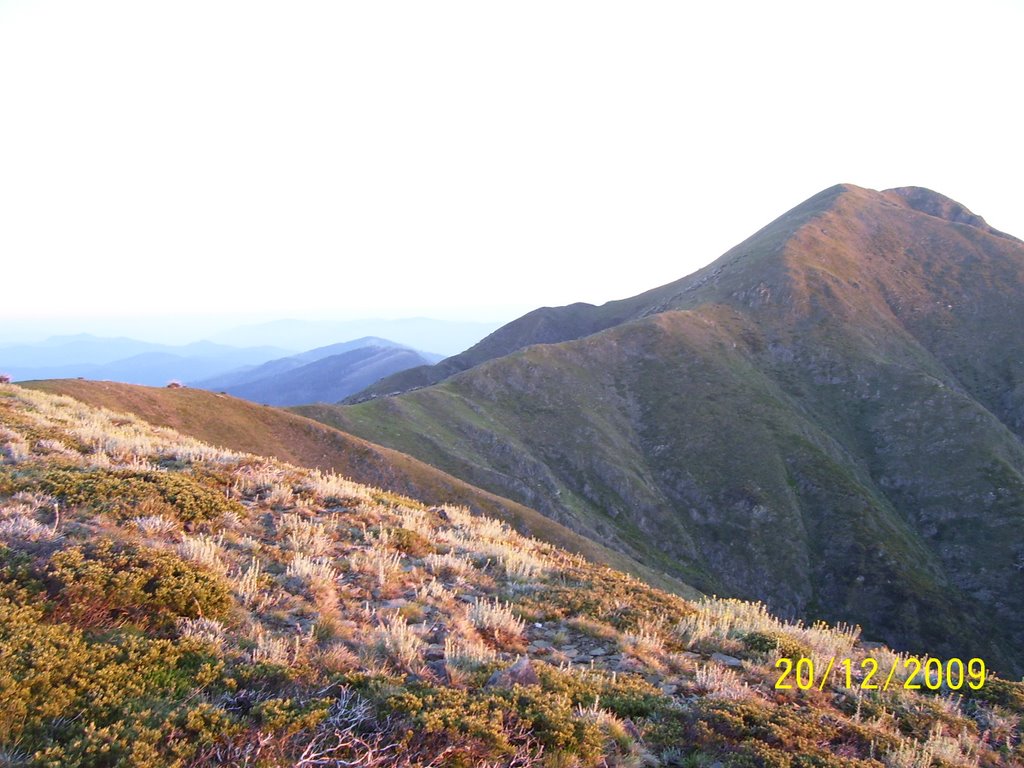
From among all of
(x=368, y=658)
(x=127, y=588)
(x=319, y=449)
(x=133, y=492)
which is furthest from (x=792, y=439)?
(x=127, y=588)

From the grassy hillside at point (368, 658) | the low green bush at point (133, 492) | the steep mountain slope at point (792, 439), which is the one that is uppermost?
the low green bush at point (133, 492)

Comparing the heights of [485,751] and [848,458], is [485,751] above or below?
above

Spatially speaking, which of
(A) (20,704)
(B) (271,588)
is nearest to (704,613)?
(B) (271,588)

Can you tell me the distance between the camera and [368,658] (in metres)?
5.84

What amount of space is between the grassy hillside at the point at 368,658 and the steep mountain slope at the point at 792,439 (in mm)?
49552

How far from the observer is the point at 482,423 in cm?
7056

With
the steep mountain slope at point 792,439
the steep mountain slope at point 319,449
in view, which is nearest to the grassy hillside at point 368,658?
the steep mountain slope at point 319,449

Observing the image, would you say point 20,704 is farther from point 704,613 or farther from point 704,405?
point 704,405

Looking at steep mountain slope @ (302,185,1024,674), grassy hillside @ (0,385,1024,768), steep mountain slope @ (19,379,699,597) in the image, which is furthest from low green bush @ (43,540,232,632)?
steep mountain slope @ (302,185,1024,674)

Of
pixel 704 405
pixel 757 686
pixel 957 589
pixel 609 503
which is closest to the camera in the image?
pixel 757 686

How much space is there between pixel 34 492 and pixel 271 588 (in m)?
4.14

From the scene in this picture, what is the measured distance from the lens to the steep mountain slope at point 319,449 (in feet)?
139

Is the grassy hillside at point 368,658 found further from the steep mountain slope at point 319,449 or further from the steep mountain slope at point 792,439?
the steep mountain slope at point 792,439

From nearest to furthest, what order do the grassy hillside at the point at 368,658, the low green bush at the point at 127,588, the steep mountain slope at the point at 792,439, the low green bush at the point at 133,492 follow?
the grassy hillside at the point at 368,658 → the low green bush at the point at 127,588 → the low green bush at the point at 133,492 → the steep mountain slope at the point at 792,439
